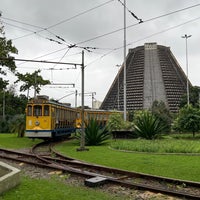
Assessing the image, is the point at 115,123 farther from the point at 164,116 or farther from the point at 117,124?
the point at 164,116

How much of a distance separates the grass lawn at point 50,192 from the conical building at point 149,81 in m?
Result: 71.4

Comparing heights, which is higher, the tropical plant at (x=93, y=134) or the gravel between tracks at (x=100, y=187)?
the tropical plant at (x=93, y=134)

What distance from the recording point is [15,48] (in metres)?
26.4

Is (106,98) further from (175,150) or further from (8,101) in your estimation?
(175,150)

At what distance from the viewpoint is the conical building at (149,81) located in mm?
80125

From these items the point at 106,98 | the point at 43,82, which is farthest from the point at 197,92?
the point at 43,82

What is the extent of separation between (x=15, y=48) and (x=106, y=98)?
56950 millimetres

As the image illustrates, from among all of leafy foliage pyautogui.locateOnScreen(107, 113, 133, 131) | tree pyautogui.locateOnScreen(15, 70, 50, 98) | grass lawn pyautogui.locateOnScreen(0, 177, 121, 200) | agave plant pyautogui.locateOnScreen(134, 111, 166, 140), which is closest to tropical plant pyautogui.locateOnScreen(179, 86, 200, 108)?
tree pyautogui.locateOnScreen(15, 70, 50, 98)

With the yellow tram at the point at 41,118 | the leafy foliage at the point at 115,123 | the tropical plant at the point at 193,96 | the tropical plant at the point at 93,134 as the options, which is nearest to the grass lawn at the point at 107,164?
the tropical plant at the point at 93,134

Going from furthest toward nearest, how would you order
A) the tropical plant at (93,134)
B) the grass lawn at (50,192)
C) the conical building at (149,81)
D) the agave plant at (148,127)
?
the conical building at (149,81) < the agave plant at (148,127) < the tropical plant at (93,134) < the grass lawn at (50,192)

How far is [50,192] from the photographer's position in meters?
7.05

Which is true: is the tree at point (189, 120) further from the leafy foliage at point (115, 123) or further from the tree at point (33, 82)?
the tree at point (33, 82)

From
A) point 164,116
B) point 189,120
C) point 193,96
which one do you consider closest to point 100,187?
point 189,120

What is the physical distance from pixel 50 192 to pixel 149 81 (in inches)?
3015
